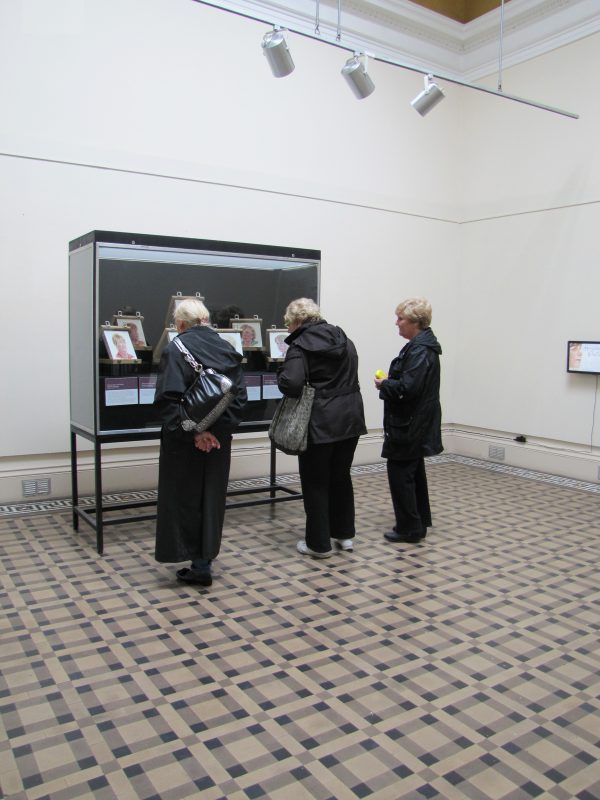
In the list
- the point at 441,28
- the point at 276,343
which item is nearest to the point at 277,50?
the point at 276,343

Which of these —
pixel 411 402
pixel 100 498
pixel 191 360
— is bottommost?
pixel 100 498

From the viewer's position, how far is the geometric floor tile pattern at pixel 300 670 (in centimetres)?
285

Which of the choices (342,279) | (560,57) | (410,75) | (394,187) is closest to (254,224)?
(342,279)

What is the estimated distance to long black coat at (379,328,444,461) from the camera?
18.1 ft

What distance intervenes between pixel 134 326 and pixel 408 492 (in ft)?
9.26

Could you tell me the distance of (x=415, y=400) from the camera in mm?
5602

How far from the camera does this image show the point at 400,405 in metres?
5.67

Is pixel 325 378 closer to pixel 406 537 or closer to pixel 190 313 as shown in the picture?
pixel 190 313

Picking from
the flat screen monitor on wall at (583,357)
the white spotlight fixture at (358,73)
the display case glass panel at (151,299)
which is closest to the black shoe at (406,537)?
the display case glass panel at (151,299)

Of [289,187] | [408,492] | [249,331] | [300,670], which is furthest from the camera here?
[289,187]

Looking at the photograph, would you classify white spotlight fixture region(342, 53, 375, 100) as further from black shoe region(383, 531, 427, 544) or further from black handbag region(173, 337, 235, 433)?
black shoe region(383, 531, 427, 544)

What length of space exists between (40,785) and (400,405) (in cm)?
378

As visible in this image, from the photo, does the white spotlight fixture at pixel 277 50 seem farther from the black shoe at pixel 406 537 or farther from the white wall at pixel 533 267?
the white wall at pixel 533 267

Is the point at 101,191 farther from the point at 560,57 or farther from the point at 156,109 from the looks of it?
the point at 560,57
